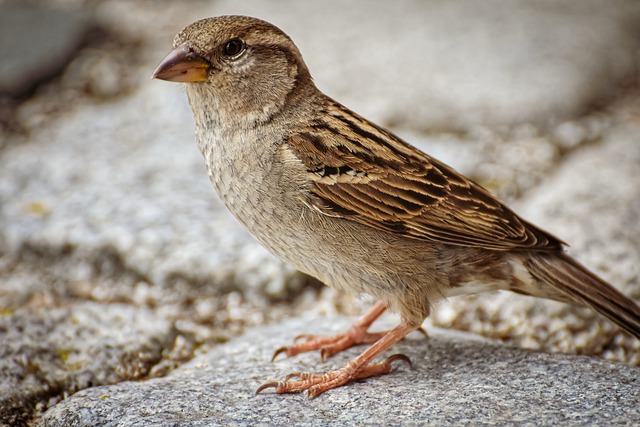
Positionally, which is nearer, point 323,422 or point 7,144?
point 323,422

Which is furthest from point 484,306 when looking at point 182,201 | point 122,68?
point 122,68

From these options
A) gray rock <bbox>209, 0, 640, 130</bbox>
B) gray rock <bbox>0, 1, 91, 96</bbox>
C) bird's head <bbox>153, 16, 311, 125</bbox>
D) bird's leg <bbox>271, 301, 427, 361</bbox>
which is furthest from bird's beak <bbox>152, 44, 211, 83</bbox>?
gray rock <bbox>0, 1, 91, 96</bbox>

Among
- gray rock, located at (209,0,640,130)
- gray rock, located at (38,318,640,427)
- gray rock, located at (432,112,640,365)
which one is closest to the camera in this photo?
gray rock, located at (38,318,640,427)

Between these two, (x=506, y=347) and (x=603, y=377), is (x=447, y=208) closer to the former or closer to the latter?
(x=506, y=347)

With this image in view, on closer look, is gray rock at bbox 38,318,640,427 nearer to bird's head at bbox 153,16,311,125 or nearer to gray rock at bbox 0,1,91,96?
bird's head at bbox 153,16,311,125

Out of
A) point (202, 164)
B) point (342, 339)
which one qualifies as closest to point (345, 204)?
point (342, 339)

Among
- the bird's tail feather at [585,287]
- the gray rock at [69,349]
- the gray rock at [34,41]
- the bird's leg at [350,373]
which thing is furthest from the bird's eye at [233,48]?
the gray rock at [34,41]

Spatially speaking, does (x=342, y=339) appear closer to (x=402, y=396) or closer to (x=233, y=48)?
(x=402, y=396)
